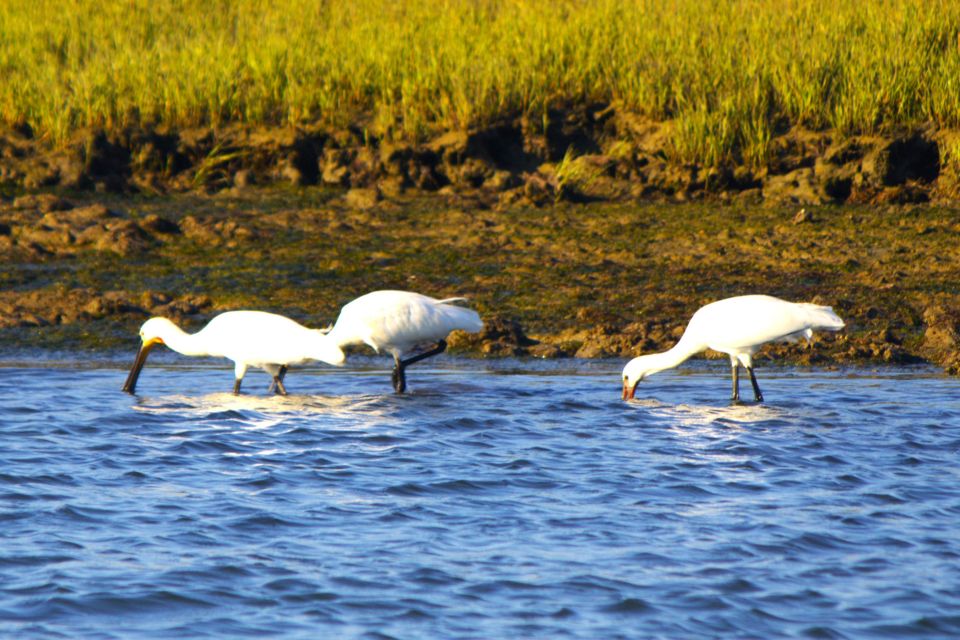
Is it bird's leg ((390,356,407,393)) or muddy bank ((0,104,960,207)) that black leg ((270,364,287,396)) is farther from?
muddy bank ((0,104,960,207))

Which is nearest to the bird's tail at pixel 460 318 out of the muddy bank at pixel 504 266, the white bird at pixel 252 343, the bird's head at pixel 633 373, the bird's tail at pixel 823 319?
the muddy bank at pixel 504 266

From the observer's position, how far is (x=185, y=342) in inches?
381

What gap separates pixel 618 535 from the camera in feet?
19.6

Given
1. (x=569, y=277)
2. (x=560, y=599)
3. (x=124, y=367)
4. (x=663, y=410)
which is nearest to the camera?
(x=560, y=599)

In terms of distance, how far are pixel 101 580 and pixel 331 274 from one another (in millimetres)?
6525

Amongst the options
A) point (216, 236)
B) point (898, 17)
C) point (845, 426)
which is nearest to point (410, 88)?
point (216, 236)

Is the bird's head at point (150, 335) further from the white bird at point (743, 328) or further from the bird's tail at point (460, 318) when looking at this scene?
the white bird at point (743, 328)

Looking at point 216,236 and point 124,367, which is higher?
point 216,236

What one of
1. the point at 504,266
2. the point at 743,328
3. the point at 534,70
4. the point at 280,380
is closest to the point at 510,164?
the point at 534,70

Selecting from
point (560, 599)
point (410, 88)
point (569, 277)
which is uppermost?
point (410, 88)

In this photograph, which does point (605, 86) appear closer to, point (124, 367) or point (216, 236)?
point (216, 236)

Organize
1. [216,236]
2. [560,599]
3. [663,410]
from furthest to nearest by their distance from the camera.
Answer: [216,236]
[663,410]
[560,599]

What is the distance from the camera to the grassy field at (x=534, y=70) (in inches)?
501

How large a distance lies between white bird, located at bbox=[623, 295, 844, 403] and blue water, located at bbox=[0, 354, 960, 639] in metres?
0.22
